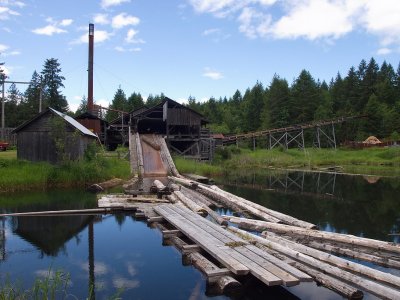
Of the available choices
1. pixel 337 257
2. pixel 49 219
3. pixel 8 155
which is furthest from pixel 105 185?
pixel 337 257

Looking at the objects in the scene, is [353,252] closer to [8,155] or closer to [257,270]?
[257,270]

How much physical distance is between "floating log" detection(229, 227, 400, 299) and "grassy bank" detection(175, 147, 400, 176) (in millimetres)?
27512

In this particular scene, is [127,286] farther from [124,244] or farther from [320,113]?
[320,113]

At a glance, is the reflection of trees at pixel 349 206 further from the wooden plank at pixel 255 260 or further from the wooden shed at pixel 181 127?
the wooden shed at pixel 181 127

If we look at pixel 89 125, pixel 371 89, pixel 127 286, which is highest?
pixel 371 89

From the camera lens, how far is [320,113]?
6431cm

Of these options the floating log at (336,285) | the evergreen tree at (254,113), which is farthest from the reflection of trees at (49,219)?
the evergreen tree at (254,113)

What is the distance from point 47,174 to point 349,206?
15172 mm

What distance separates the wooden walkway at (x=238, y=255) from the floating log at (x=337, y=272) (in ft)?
2.26

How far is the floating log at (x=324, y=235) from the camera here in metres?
10.1

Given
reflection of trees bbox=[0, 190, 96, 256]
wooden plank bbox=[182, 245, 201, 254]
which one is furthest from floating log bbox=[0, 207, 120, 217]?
wooden plank bbox=[182, 245, 201, 254]

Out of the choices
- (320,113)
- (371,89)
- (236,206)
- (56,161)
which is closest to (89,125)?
(56,161)

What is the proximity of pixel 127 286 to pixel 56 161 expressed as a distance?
16.4 metres

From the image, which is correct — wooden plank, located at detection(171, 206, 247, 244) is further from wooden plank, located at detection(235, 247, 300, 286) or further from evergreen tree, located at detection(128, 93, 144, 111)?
evergreen tree, located at detection(128, 93, 144, 111)
